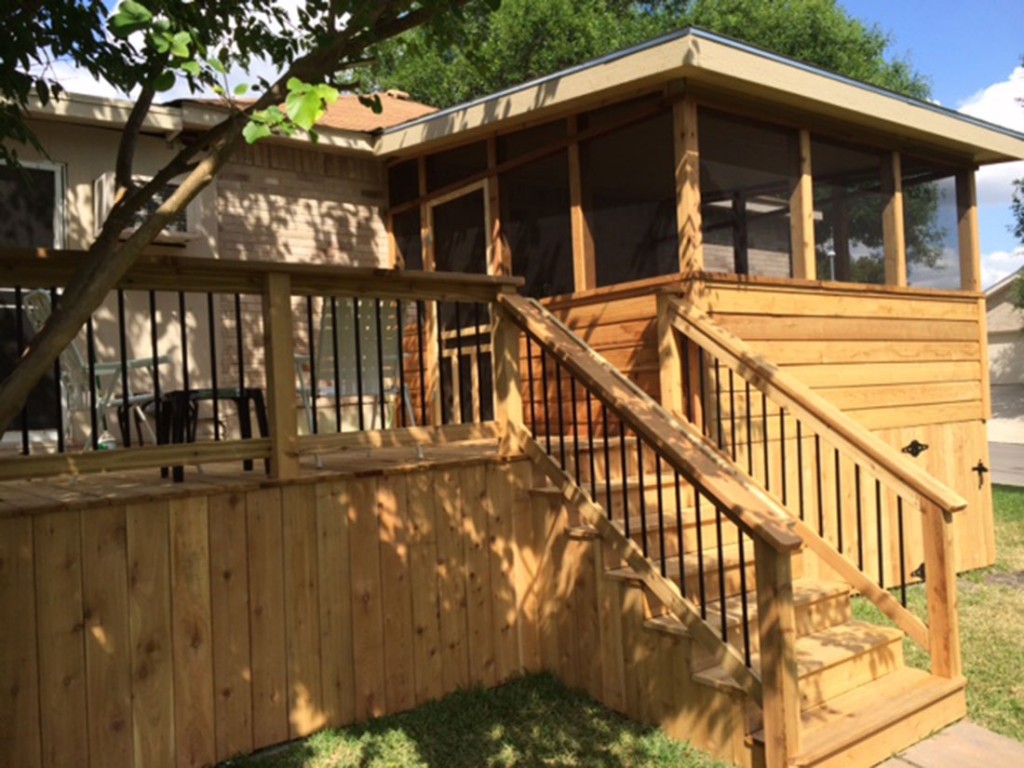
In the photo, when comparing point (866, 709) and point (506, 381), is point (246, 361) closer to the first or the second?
point (506, 381)

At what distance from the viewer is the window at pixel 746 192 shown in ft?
17.9

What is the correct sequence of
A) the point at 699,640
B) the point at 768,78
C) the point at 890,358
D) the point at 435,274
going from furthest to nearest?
the point at 890,358 → the point at 768,78 → the point at 435,274 → the point at 699,640

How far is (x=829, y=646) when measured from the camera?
4.05m

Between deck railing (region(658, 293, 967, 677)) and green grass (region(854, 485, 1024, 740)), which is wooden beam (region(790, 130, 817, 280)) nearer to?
deck railing (region(658, 293, 967, 677))

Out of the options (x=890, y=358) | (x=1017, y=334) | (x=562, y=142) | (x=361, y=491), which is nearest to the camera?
(x=361, y=491)

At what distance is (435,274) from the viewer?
166 inches

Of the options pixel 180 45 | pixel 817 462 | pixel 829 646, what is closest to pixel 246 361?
pixel 817 462

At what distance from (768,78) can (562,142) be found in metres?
1.39

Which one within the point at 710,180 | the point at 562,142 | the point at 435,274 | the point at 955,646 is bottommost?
the point at 955,646

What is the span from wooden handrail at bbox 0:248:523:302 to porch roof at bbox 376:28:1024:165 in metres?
1.66

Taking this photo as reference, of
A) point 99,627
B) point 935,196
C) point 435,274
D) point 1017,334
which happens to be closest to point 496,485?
point 435,274

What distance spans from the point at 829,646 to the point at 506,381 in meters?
1.98

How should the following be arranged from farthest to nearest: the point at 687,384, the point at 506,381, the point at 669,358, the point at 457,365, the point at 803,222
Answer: the point at 457,365 < the point at 803,222 < the point at 687,384 < the point at 669,358 < the point at 506,381

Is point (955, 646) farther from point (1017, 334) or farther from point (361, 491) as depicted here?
point (1017, 334)
